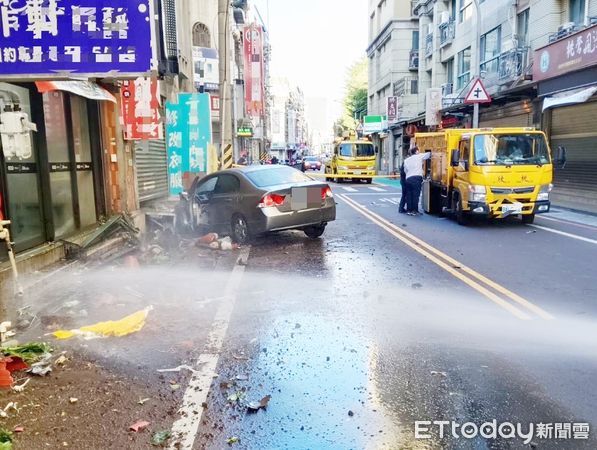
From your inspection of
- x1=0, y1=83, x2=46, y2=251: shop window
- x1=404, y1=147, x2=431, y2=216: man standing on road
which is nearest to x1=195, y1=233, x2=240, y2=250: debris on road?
x1=0, y1=83, x2=46, y2=251: shop window

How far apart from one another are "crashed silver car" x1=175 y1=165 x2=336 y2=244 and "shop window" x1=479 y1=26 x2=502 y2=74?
16.3 m

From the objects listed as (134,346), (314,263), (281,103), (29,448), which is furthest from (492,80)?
(281,103)

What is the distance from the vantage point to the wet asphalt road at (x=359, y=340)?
138 inches

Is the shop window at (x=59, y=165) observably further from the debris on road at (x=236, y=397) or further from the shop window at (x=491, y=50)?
the shop window at (x=491, y=50)

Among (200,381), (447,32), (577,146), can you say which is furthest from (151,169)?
(447,32)

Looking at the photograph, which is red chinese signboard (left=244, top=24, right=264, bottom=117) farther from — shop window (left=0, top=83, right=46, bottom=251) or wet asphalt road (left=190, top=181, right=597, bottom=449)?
wet asphalt road (left=190, top=181, right=597, bottom=449)

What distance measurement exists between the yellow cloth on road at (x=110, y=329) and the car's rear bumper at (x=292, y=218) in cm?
441

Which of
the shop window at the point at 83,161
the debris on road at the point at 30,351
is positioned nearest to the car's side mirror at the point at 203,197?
the shop window at the point at 83,161

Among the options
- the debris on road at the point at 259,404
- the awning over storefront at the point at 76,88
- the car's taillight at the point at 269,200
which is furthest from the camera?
the car's taillight at the point at 269,200

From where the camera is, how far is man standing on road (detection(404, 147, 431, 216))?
1496 centimetres

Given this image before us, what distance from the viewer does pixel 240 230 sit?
10383mm

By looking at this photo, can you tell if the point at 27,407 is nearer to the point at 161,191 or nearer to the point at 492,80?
the point at 161,191

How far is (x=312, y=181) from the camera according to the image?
34.5 feet

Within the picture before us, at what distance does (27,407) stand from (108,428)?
2.32ft
